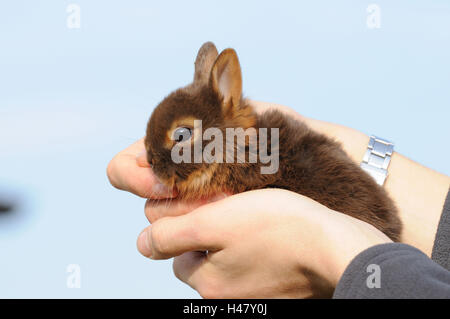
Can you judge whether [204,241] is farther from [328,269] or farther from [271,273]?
[328,269]

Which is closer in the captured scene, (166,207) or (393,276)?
(393,276)

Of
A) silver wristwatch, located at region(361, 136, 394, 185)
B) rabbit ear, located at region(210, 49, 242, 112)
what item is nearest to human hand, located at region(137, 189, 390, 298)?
rabbit ear, located at region(210, 49, 242, 112)

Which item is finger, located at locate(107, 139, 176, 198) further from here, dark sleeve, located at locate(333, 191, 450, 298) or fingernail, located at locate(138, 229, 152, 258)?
dark sleeve, located at locate(333, 191, 450, 298)

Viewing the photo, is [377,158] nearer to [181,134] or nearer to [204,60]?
[204,60]

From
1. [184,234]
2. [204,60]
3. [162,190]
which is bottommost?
Answer: [184,234]

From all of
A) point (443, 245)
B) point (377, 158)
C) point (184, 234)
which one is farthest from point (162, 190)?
point (443, 245)
